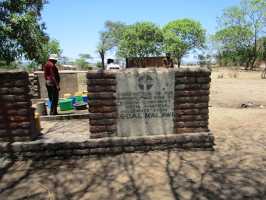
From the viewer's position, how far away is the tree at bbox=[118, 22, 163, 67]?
53.6m

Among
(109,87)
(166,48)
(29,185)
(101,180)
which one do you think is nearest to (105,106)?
(109,87)

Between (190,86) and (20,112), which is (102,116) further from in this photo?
(190,86)

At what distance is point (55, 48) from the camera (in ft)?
193

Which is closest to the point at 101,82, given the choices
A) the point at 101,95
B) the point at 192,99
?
the point at 101,95

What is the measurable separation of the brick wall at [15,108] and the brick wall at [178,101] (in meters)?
1.08

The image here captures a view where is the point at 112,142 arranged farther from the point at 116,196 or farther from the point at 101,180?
the point at 116,196

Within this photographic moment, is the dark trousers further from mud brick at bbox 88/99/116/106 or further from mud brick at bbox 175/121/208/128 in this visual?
mud brick at bbox 175/121/208/128

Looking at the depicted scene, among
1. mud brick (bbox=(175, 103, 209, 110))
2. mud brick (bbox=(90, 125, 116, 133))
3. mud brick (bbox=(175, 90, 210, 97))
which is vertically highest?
mud brick (bbox=(175, 90, 210, 97))

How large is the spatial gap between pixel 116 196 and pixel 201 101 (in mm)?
2463

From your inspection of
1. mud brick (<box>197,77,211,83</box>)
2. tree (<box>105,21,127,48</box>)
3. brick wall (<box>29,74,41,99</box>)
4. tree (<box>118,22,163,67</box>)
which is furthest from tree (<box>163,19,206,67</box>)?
mud brick (<box>197,77,211,83</box>)

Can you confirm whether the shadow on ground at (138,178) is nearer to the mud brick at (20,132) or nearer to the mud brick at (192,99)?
the mud brick at (20,132)

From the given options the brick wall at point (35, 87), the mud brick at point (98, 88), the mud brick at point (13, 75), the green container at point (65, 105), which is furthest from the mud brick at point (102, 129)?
the brick wall at point (35, 87)

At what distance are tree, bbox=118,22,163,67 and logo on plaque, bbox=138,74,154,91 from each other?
47.9 m

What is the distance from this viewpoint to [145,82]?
5395 mm
